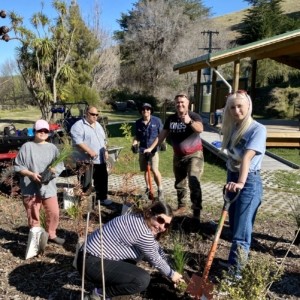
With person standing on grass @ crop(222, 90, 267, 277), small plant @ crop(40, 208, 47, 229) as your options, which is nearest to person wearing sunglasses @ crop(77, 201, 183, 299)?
person standing on grass @ crop(222, 90, 267, 277)

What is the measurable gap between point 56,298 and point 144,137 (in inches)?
128

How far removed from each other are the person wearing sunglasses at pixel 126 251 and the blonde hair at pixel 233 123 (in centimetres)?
84

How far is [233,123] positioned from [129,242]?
4.24 feet

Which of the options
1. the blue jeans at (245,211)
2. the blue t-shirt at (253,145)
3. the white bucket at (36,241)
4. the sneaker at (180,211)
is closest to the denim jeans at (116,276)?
the blue jeans at (245,211)

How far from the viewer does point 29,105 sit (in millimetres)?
37531

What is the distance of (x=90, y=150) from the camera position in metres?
5.68

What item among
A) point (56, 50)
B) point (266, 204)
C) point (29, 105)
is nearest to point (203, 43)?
point (29, 105)

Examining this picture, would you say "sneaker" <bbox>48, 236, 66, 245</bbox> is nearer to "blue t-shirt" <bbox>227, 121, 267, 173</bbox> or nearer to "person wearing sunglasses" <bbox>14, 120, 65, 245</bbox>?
"person wearing sunglasses" <bbox>14, 120, 65, 245</bbox>

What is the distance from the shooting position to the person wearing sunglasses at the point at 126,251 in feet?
9.95

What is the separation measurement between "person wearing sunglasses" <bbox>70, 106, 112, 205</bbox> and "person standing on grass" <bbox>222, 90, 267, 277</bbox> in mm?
2525

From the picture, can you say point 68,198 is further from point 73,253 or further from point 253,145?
point 253,145

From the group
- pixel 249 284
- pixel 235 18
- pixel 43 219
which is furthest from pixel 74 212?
pixel 235 18

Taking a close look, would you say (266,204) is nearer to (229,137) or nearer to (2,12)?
(229,137)

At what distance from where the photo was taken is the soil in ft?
11.6
